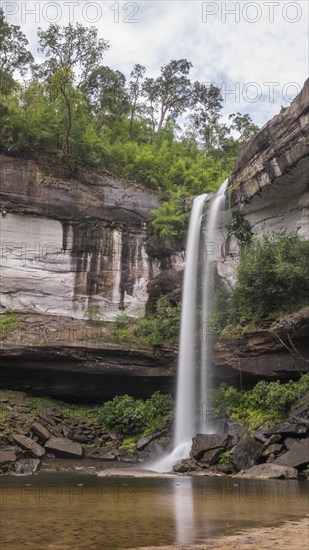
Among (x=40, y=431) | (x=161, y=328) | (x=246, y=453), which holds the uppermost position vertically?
(x=161, y=328)

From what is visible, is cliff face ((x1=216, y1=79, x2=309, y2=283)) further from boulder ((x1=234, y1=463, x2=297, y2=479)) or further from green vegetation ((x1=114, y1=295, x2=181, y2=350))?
boulder ((x1=234, y1=463, x2=297, y2=479))

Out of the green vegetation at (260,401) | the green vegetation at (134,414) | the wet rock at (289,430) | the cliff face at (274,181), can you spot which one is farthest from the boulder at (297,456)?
the cliff face at (274,181)

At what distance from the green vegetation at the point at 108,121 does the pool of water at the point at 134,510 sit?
1556 centimetres

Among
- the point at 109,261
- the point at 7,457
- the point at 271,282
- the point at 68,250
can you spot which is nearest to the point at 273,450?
the point at 271,282

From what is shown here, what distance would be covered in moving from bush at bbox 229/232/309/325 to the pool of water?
8.16m

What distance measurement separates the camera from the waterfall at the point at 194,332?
65.0ft

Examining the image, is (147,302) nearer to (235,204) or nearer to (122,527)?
(235,204)

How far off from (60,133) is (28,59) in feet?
47.4

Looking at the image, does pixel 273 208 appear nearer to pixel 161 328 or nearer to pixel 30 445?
pixel 161 328

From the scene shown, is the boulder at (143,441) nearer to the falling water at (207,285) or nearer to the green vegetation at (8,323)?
the falling water at (207,285)

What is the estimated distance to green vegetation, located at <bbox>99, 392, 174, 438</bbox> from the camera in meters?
20.5

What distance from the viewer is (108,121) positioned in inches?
1475

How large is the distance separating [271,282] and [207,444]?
680cm

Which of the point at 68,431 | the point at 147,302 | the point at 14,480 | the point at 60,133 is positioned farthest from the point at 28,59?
the point at 14,480
